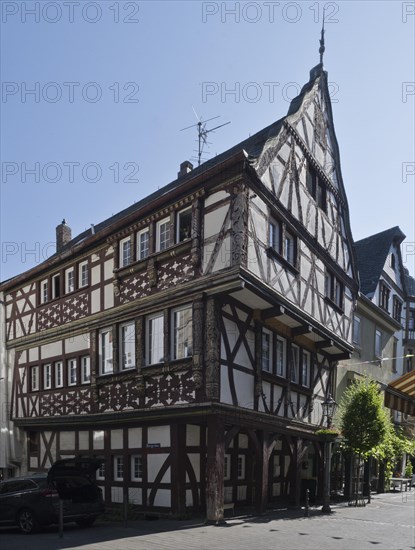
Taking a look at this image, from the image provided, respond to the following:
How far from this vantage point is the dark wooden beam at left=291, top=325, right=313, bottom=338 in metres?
19.3

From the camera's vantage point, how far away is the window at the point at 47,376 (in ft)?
73.9

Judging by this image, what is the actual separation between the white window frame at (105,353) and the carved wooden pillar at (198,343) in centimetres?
453

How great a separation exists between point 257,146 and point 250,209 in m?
3.23

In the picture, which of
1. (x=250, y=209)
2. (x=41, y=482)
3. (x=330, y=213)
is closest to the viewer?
(x=41, y=482)

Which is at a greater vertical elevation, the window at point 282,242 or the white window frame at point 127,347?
the window at point 282,242

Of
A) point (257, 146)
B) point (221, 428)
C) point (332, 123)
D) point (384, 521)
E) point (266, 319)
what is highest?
point (332, 123)

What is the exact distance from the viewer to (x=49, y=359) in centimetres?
2270

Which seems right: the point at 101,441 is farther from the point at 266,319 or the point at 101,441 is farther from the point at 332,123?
the point at 332,123

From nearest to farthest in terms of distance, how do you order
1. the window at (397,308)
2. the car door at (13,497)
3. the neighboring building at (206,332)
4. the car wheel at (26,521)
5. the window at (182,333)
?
1. the car wheel at (26,521)
2. the car door at (13,497)
3. the neighboring building at (206,332)
4. the window at (182,333)
5. the window at (397,308)

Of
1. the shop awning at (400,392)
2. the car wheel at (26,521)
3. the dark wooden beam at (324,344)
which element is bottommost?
the car wheel at (26,521)

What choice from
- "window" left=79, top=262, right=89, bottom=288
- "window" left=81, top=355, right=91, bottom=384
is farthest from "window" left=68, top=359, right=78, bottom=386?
"window" left=79, top=262, right=89, bottom=288

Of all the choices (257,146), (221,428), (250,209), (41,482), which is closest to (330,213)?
(257,146)

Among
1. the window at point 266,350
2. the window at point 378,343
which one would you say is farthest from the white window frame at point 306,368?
the window at point 378,343

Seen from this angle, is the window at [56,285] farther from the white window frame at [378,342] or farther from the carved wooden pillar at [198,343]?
the white window frame at [378,342]
